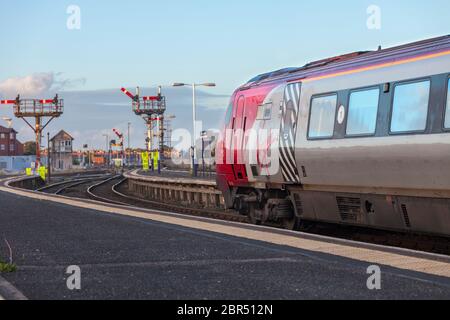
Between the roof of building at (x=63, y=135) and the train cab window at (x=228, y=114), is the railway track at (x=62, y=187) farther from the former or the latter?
the roof of building at (x=63, y=135)

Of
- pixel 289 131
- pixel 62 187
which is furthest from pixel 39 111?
pixel 289 131

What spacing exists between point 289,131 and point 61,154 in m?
113

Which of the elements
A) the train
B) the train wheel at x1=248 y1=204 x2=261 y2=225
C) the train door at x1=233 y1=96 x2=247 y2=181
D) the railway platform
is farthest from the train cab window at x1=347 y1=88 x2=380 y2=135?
the train wheel at x1=248 y1=204 x2=261 y2=225

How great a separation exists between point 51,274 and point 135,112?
78569 millimetres

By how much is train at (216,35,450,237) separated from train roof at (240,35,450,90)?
0.03 meters

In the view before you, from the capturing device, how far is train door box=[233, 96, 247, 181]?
15.5 meters

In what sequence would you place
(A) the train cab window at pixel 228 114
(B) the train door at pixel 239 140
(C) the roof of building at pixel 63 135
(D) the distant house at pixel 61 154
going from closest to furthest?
(B) the train door at pixel 239 140, (A) the train cab window at pixel 228 114, (D) the distant house at pixel 61 154, (C) the roof of building at pixel 63 135

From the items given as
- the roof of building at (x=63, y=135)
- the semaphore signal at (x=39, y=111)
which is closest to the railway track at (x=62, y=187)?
the semaphore signal at (x=39, y=111)

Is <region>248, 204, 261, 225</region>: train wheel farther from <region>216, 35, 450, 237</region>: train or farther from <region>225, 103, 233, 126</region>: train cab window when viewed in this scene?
<region>225, 103, 233, 126</region>: train cab window

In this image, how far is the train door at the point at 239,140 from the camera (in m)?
15.5

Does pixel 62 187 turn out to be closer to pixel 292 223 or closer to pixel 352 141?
pixel 292 223

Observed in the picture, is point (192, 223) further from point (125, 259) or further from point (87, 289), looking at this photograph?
point (87, 289)

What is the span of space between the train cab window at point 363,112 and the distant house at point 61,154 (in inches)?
4068
